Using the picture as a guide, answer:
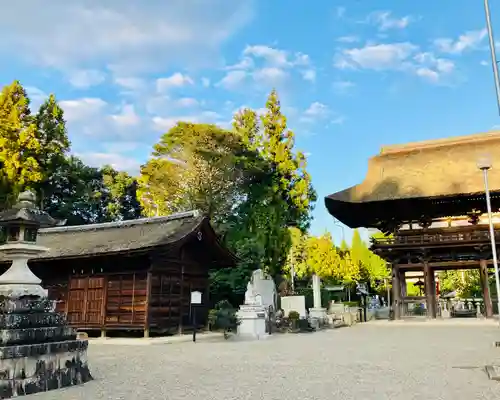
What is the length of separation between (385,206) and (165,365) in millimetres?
18616

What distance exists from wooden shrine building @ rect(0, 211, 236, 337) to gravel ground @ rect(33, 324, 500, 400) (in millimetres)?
4619

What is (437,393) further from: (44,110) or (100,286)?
(44,110)

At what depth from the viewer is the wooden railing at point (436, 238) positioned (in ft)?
73.9

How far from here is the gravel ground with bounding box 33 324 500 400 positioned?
19.9 feet

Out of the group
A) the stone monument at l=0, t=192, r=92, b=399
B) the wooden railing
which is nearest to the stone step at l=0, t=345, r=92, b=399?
the stone monument at l=0, t=192, r=92, b=399

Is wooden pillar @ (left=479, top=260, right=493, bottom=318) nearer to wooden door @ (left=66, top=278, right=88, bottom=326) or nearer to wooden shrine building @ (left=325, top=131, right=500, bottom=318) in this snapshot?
wooden shrine building @ (left=325, top=131, right=500, bottom=318)

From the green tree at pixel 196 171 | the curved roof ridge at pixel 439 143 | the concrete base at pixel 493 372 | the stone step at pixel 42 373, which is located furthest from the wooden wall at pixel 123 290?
the curved roof ridge at pixel 439 143

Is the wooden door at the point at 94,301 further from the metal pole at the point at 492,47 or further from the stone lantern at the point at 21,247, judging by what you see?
the metal pole at the point at 492,47

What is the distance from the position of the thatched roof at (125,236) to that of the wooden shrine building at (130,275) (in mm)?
45

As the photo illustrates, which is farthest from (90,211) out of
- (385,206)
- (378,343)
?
(378,343)

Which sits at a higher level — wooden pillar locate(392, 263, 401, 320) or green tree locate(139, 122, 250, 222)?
green tree locate(139, 122, 250, 222)

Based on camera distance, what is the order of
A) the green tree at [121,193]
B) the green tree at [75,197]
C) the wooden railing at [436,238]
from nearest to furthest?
the wooden railing at [436,238] < the green tree at [75,197] < the green tree at [121,193]

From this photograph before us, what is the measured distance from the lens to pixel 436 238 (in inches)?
931

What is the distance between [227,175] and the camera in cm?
3284
